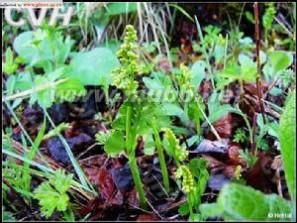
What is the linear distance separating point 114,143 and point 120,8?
0.91m

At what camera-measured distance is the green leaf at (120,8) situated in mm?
1828

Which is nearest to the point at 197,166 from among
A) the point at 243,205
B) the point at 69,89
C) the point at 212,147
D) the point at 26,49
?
the point at 212,147

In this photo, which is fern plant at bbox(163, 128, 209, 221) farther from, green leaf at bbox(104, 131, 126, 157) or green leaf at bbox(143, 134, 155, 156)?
green leaf at bbox(143, 134, 155, 156)

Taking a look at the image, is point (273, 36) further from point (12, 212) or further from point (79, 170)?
point (12, 212)

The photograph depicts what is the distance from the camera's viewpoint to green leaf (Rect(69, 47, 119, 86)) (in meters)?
1.51

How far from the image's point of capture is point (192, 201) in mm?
945

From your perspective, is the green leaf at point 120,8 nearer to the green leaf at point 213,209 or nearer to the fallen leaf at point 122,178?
the fallen leaf at point 122,178

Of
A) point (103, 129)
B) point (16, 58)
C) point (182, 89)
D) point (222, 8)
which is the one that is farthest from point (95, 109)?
point (222, 8)

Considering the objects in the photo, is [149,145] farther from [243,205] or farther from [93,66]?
[243,205]

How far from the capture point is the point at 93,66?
60.4 inches

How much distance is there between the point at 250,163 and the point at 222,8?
3.01 feet

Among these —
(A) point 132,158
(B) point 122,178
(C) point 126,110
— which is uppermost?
(C) point 126,110

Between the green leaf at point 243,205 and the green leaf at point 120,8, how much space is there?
1171mm

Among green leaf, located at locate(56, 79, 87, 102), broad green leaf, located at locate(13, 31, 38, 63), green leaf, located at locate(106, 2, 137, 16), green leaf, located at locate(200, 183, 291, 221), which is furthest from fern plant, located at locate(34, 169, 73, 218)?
green leaf, located at locate(106, 2, 137, 16)
